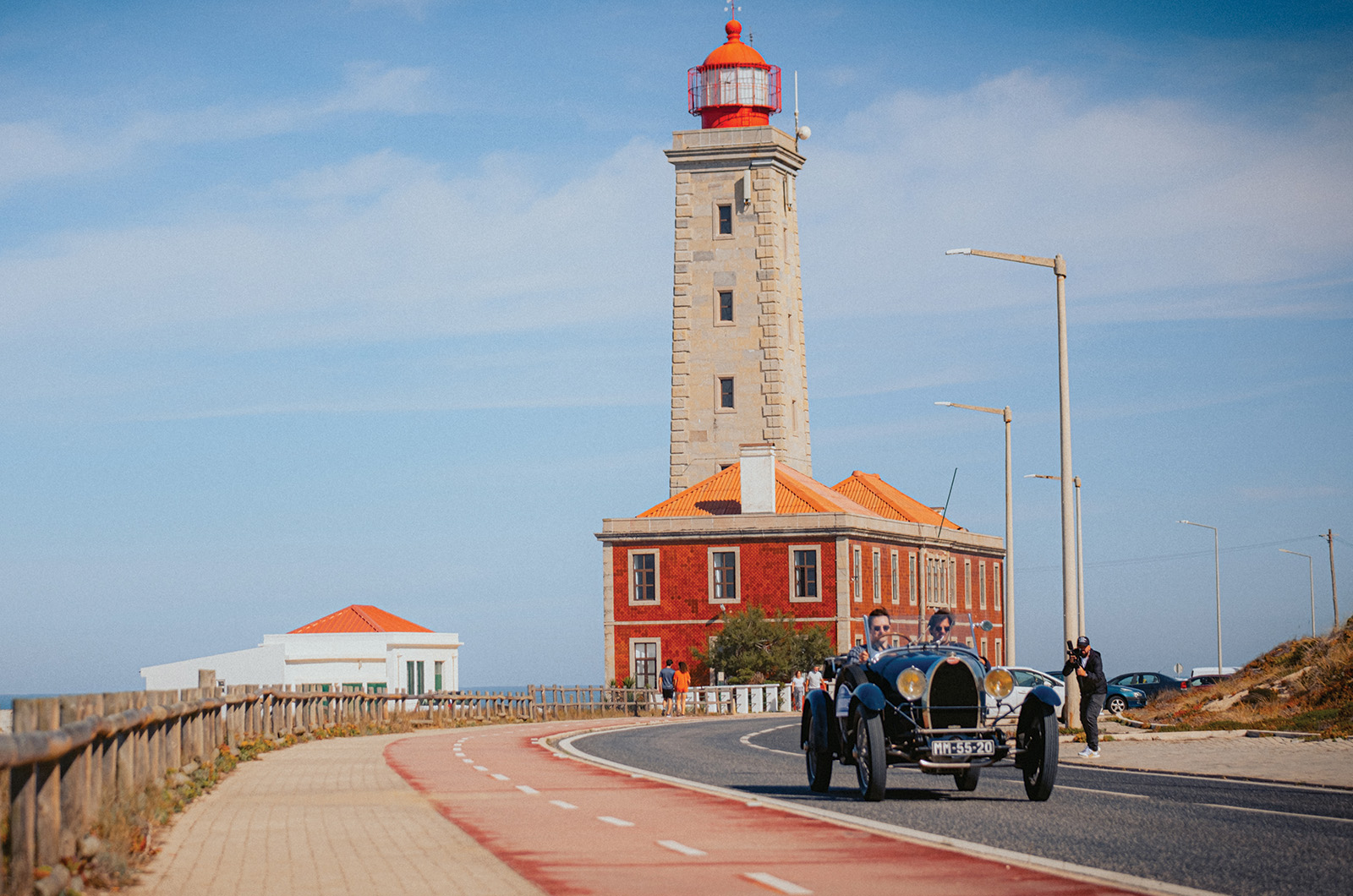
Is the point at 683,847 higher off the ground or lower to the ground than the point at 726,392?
lower

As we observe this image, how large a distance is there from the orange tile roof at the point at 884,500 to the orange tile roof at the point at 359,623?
2089 centimetres

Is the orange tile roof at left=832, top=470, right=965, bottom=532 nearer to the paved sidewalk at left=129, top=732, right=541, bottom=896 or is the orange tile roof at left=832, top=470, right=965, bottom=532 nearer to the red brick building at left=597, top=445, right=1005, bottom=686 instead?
the red brick building at left=597, top=445, right=1005, bottom=686

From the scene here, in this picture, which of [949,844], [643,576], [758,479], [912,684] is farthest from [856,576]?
[949,844]

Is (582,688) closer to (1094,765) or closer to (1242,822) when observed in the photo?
(1094,765)

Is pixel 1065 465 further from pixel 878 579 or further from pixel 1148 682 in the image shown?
pixel 878 579

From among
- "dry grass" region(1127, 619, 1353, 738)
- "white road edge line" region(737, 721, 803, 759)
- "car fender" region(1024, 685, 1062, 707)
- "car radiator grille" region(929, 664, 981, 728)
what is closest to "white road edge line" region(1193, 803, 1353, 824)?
"car fender" region(1024, 685, 1062, 707)

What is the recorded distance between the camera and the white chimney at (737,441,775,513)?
6725cm

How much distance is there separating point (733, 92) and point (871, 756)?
58.9m

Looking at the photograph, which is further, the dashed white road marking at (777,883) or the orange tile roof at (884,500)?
the orange tile roof at (884,500)

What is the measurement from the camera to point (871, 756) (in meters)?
15.9

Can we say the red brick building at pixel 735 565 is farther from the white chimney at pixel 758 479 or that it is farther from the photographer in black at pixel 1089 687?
Answer: the photographer in black at pixel 1089 687

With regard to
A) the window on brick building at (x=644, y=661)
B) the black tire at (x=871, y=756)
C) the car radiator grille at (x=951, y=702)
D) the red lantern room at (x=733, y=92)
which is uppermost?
the red lantern room at (x=733, y=92)

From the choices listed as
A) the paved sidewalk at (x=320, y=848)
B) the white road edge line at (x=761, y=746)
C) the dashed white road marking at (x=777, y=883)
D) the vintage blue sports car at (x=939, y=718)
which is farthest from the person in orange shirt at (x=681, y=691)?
the dashed white road marking at (x=777, y=883)

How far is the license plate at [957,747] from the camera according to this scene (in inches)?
615
